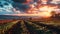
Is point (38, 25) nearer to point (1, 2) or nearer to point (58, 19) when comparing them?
point (58, 19)

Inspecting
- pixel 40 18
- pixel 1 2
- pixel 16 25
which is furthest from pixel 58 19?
pixel 1 2

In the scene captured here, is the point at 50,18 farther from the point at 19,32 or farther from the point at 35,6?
the point at 19,32

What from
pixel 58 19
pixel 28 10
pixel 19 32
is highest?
pixel 28 10

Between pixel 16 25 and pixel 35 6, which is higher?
pixel 35 6

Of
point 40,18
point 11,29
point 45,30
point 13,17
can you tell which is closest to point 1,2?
point 13,17

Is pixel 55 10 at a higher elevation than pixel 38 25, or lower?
higher
